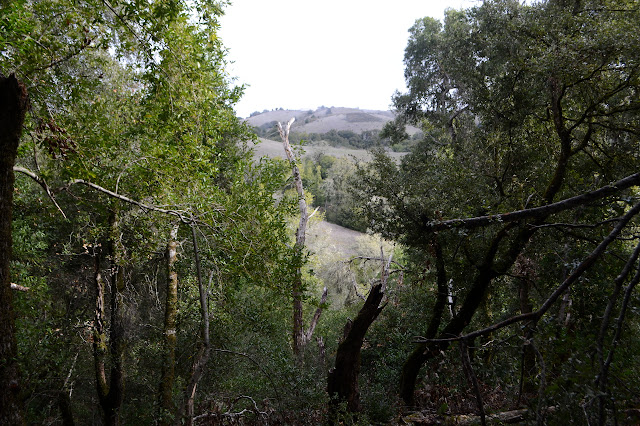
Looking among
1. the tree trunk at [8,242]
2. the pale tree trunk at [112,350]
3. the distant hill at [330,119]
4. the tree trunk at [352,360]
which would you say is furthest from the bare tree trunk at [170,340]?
the distant hill at [330,119]

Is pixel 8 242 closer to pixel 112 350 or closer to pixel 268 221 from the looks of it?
pixel 268 221

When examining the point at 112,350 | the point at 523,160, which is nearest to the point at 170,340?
the point at 112,350

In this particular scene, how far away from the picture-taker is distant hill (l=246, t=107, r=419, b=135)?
371ft

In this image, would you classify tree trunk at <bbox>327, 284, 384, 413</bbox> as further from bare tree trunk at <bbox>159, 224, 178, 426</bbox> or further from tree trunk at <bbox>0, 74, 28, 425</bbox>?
tree trunk at <bbox>0, 74, 28, 425</bbox>

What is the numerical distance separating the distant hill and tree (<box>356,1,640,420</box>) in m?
100

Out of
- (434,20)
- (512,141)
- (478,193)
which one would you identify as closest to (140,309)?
(478,193)

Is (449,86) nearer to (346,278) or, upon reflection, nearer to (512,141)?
(512,141)

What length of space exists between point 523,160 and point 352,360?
561 cm

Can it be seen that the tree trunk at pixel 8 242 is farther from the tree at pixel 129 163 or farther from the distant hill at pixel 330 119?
the distant hill at pixel 330 119

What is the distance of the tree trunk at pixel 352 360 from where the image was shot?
5961 millimetres

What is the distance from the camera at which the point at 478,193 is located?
7215mm

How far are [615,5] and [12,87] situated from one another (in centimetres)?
861

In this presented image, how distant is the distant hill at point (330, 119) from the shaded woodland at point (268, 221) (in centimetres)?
9962

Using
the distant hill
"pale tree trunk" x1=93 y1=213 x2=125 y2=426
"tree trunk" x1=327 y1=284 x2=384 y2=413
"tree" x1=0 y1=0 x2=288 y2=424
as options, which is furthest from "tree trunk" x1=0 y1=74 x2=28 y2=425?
the distant hill
